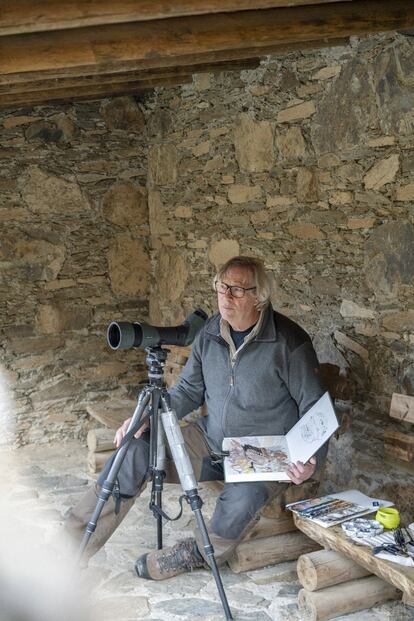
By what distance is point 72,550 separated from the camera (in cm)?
291

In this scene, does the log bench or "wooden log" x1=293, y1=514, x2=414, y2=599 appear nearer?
"wooden log" x1=293, y1=514, x2=414, y2=599

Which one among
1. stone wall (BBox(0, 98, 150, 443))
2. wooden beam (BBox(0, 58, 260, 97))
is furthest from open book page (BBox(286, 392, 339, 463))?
stone wall (BBox(0, 98, 150, 443))

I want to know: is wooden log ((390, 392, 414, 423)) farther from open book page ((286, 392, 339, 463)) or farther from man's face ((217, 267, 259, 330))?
man's face ((217, 267, 259, 330))

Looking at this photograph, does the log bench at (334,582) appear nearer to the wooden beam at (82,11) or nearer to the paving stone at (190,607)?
the paving stone at (190,607)

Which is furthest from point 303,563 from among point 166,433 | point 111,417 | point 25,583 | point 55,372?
point 55,372

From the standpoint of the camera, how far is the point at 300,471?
2.75 meters

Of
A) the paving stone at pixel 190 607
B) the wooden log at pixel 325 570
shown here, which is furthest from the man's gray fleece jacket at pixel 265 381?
the paving stone at pixel 190 607

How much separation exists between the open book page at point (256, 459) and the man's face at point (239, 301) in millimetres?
488

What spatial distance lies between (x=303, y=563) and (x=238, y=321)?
0.99m

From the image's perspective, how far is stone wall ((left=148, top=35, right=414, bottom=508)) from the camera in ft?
10.3

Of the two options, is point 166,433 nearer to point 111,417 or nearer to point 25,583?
point 25,583

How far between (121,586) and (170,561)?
216 mm

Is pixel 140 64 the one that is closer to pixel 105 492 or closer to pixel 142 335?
pixel 142 335

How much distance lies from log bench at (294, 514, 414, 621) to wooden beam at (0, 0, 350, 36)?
1807 millimetres
